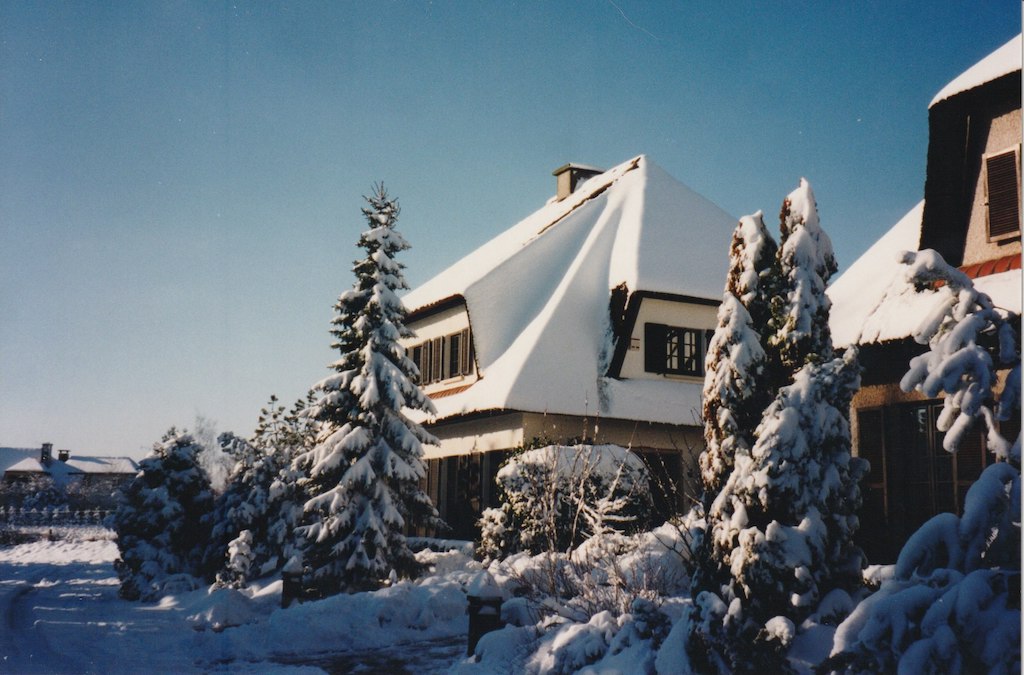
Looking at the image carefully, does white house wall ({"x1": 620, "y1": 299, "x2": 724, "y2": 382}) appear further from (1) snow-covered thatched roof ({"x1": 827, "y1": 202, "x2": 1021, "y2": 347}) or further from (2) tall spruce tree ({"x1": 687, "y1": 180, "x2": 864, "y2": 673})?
(2) tall spruce tree ({"x1": 687, "y1": 180, "x2": 864, "y2": 673})

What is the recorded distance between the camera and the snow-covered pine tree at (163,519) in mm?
19141

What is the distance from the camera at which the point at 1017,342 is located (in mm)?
5500

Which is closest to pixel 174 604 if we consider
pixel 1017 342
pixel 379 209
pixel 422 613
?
pixel 422 613

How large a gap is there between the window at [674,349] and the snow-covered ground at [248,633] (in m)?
6.36

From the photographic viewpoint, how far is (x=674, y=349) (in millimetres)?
19844

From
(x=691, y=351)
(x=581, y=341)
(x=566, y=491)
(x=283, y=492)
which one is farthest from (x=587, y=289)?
(x=283, y=492)

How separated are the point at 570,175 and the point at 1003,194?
1941 centimetres

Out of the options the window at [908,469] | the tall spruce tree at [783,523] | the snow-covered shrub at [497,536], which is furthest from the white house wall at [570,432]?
the tall spruce tree at [783,523]

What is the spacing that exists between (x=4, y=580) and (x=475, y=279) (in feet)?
47.9

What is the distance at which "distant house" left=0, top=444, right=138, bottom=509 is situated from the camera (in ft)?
224

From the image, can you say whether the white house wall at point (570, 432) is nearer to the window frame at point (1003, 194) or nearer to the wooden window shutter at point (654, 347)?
the wooden window shutter at point (654, 347)

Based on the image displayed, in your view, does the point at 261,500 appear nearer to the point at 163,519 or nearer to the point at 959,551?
the point at 163,519

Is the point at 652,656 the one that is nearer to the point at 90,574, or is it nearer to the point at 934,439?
the point at 934,439

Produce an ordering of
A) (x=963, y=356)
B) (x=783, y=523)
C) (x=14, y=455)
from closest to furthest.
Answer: (x=963, y=356)
(x=783, y=523)
(x=14, y=455)
